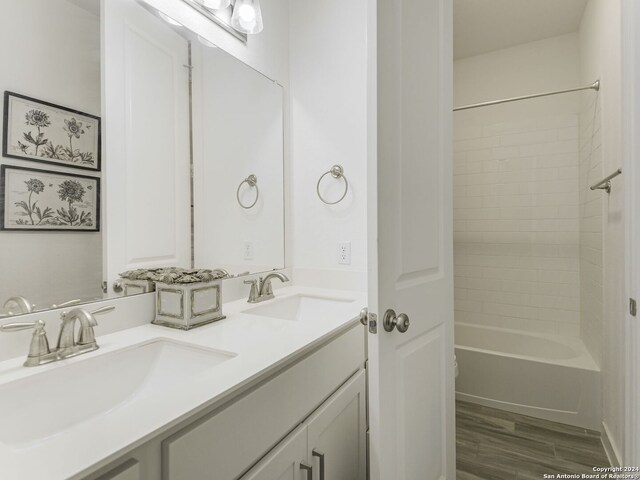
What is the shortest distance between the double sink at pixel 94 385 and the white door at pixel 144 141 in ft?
1.05

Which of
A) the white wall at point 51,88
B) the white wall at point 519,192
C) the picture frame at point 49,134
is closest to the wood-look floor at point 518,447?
the white wall at point 519,192

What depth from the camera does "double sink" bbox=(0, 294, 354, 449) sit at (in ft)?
2.35

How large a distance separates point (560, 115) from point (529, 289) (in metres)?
1.38

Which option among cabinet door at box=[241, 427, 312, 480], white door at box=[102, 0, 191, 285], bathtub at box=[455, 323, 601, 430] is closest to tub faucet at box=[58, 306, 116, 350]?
white door at box=[102, 0, 191, 285]

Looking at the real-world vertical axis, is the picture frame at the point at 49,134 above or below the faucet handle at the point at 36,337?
above

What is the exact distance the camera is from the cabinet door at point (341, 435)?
1036 millimetres

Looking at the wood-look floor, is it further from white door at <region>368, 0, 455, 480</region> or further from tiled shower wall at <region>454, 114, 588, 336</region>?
tiled shower wall at <region>454, 114, 588, 336</region>

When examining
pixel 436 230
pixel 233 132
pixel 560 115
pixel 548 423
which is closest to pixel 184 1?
pixel 233 132

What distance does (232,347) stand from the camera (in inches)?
37.9

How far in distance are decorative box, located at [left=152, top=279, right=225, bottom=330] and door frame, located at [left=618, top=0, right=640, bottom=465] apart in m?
1.45

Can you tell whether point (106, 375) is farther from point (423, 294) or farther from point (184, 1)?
point (184, 1)

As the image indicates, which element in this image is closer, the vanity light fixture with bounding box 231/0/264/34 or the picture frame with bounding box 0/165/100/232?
the picture frame with bounding box 0/165/100/232

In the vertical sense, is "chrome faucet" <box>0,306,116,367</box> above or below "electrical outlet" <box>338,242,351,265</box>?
below

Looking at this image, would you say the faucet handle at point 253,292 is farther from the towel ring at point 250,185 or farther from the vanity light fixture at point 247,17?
the vanity light fixture at point 247,17
